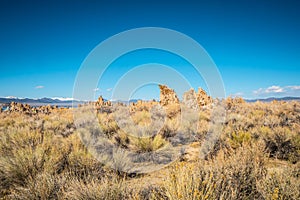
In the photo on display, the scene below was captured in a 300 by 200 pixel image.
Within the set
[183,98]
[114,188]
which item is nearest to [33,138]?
[114,188]

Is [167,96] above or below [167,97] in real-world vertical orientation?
above

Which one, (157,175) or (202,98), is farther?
(202,98)

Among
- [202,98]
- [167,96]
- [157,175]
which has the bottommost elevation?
[157,175]

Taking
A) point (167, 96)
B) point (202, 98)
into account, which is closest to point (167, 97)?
point (167, 96)

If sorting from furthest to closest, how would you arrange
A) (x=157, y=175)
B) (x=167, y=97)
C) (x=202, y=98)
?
(x=202, y=98)
(x=167, y=97)
(x=157, y=175)

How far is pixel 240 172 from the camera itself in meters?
3.60

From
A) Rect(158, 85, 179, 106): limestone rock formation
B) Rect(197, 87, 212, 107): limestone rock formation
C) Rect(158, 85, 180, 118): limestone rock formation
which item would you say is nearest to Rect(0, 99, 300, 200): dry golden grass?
Rect(158, 85, 180, 118): limestone rock formation

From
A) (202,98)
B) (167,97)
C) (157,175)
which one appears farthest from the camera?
(202,98)

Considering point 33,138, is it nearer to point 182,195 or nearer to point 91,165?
point 91,165

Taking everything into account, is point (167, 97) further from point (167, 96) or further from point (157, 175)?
point (157, 175)

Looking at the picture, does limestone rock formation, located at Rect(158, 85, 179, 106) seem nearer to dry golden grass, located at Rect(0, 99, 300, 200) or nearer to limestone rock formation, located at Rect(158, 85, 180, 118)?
limestone rock formation, located at Rect(158, 85, 180, 118)

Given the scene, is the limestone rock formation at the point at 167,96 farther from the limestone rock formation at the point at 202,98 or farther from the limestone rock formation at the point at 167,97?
the limestone rock formation at the point at 202,98

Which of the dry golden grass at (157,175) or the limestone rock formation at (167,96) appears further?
the limestone rock formation at (167,96)

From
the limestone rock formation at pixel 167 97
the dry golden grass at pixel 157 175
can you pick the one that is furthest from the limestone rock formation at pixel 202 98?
the dry golden grass at pixel 157 175
